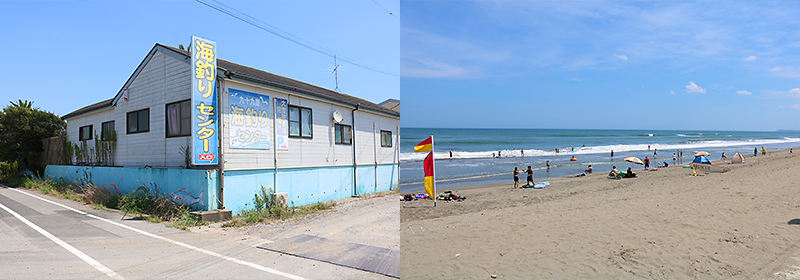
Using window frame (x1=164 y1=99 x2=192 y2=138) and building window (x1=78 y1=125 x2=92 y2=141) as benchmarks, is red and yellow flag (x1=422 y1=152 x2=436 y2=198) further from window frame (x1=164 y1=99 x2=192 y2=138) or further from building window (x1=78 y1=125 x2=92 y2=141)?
building window (x1=78 y1=125 x2=92 y2=141)

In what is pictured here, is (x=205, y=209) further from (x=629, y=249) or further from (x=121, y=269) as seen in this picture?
(x=629, y=249)

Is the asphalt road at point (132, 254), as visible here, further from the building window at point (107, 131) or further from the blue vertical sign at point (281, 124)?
the building window at point (107, 131)

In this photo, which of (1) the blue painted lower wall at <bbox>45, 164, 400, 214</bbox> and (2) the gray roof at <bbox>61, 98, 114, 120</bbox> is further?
(2) the gray roof at <bbox>61, 98, 114, 120</bbox>

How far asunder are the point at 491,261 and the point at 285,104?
29.2 ft

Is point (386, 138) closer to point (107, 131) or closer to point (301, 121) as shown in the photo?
point (301, 121)

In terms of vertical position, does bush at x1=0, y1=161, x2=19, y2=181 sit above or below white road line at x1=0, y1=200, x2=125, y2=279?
above

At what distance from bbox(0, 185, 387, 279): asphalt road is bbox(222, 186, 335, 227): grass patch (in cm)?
123

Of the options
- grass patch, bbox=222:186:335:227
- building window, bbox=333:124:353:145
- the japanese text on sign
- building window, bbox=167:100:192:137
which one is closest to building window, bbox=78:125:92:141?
building window, bbox=167:100:192:137

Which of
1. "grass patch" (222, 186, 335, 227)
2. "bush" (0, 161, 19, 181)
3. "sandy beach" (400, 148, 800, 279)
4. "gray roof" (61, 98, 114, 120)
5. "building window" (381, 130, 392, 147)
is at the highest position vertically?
"gray roof" (61, 98, 114, 120)

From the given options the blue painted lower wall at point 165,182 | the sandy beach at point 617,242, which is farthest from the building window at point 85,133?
the sandy beach at point 617,242

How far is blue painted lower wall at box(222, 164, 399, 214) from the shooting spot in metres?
10.2

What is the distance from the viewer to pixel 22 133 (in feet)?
67.8

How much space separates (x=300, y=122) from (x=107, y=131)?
809 cm

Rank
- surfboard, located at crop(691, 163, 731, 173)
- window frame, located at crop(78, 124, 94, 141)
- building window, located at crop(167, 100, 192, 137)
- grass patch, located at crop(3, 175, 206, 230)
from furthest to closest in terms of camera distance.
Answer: surfboard, located at crop(691, 163, 731, 173)
window frame, located at crop(78, 124, 94, 141)
building window, located at crop(167, 100, 192, 137)
grass patch, located at crop(3, 175, 206, 230)
